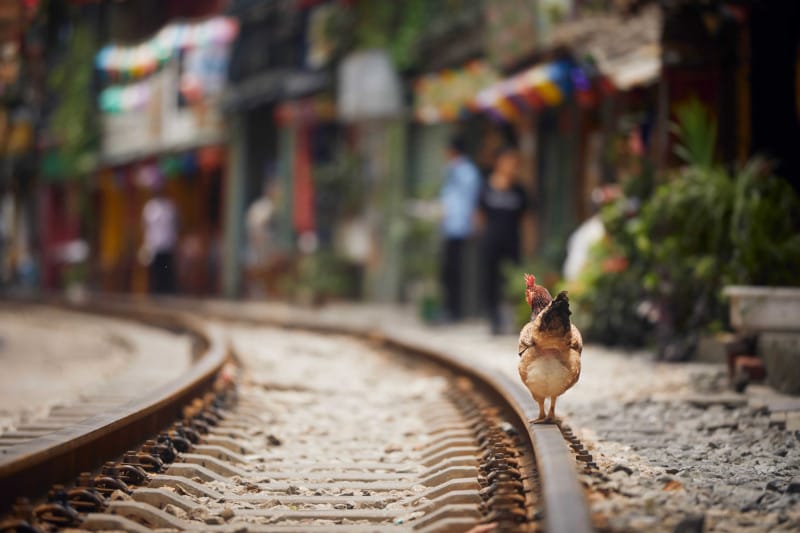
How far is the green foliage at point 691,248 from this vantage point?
8.40 metres

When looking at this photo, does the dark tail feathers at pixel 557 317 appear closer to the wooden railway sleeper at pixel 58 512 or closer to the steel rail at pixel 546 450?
the steel rail at pixel 546 450

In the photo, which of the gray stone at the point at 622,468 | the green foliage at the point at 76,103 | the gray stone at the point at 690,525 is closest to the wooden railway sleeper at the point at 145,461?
the gray stone at the point at 622,468

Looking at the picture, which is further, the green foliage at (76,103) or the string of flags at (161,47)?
the green foliage at (76,103)

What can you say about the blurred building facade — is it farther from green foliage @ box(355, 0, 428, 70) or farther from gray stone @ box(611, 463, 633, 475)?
gray stone @ box(611, 463, 633, 475)

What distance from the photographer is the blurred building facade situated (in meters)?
10.7

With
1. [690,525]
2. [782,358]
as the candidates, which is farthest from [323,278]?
[690,525]

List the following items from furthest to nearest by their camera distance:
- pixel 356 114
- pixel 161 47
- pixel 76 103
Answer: pixel 76 103 → pixel 161 47 → pixel 356 114

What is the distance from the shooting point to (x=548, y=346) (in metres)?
4.55

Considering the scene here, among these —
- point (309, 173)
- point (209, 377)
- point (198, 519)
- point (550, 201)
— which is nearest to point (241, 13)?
point (309, 173)

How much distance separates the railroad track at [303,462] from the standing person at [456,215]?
488 centimetres

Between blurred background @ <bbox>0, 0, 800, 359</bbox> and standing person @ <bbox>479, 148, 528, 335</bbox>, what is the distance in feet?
0.46

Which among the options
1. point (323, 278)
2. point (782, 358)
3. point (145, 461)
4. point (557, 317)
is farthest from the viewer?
point (323, 278)

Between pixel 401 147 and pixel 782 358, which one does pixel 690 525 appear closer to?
pixel 782 358

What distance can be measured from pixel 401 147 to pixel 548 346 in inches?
569
